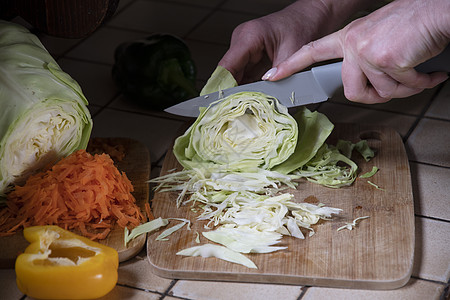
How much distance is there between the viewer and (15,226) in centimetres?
179

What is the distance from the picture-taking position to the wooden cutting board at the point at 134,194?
Answer: 1.73 metres

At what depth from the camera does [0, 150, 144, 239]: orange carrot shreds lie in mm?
1792

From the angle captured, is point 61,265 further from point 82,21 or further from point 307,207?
point 82,21

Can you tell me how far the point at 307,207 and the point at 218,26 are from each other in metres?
1.47

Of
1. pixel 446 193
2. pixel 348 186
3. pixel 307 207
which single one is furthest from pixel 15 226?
pixel 446 193

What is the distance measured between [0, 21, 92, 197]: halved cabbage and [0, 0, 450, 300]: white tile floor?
296mm

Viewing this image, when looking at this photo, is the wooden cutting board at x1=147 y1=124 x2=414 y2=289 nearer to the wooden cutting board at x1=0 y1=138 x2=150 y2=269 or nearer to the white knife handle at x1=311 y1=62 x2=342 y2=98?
the wooden cutting board at x1=0 y1=138 x2=150 y2=269

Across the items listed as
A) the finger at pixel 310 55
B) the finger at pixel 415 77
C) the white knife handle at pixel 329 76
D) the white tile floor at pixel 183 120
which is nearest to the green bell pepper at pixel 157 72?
the white tile floor at pixel 183 120

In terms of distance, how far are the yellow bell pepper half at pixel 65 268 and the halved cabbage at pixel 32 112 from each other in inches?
11.7

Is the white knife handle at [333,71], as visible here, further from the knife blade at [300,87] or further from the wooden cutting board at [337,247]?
the wooden cutting board at [337,247]

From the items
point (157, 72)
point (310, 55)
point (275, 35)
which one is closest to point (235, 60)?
point (275, 35)

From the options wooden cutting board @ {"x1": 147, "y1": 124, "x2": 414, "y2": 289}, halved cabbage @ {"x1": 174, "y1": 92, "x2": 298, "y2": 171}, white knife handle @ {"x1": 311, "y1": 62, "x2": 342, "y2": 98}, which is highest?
white knife handle @ {"x1": 311, "y1": 62, "x2": 342, "y2": 98}

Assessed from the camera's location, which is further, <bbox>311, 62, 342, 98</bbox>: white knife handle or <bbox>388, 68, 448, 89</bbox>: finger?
<bbox>311, 62, 342, 98</bbox>: white knife handle

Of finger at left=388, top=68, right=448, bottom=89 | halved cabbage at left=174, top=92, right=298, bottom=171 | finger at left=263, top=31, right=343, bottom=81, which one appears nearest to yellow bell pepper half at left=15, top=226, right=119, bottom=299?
halved cabbage at left=174, top=92, right=298, bottom=171
